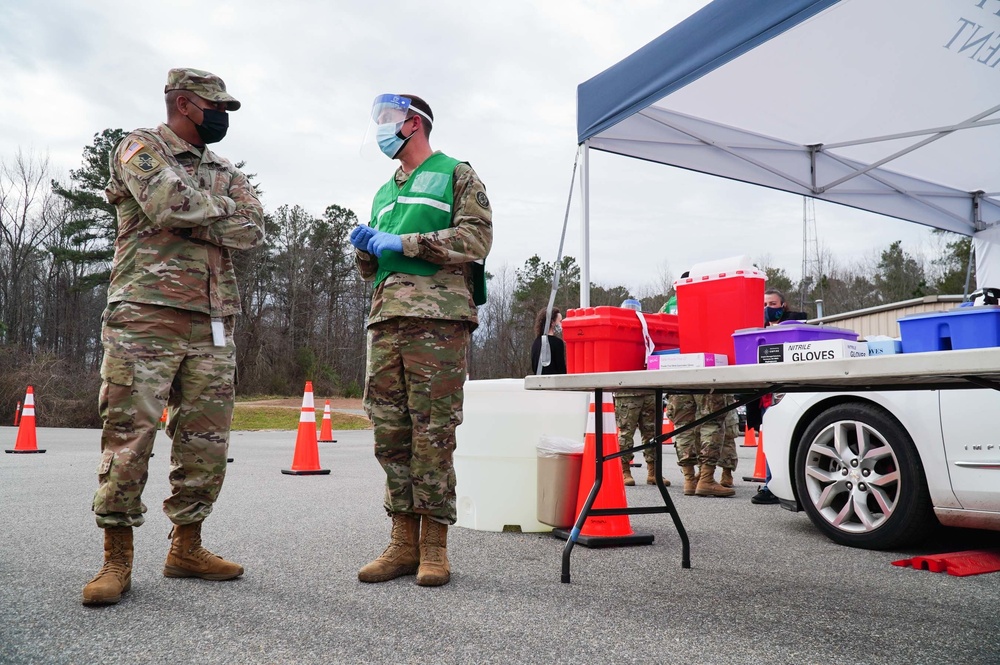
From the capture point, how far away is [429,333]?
309 cm

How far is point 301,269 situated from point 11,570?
152 ft

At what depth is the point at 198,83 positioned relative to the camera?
3.08 metres

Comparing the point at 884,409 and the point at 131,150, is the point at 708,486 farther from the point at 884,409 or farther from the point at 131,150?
the point at 131,150

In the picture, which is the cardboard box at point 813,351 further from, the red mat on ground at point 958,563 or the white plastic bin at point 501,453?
the white plastic bin at point 501,453

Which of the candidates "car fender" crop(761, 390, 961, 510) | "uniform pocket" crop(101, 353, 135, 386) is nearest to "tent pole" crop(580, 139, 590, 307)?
"car fender" crop(761, 390, 961, 510)

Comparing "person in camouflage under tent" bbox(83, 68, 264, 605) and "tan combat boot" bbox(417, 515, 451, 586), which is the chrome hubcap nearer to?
"tan combat boot" bbox(417, 515, 451, 586)

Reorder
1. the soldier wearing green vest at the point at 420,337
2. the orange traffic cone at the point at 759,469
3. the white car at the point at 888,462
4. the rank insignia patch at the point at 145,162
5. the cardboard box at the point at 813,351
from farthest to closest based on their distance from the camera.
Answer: the orange traffic cone at the point at 759,469 < the white car at the point at 888,462 < the soldier wearing green vest at the point at 420,337 < the rank insignia patch at the point at 145,162 < the cardboard box at the point at 813,351

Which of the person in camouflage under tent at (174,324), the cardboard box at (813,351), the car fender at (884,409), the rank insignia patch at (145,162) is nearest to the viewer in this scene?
the cardboard box at (813,351)

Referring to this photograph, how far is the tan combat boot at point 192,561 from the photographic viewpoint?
2.97 metres

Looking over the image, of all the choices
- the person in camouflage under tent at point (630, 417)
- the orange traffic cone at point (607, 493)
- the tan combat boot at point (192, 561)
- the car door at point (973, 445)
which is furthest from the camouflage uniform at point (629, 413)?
the tan combat boot at point (192, 561)

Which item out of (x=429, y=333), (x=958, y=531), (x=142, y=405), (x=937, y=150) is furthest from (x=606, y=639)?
(x=937, y=150)

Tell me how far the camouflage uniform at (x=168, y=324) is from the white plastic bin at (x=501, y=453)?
5.20 ft

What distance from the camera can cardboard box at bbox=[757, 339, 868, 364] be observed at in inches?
91.4

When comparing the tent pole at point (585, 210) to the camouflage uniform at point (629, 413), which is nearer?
the tent pole at point (585, 210)
